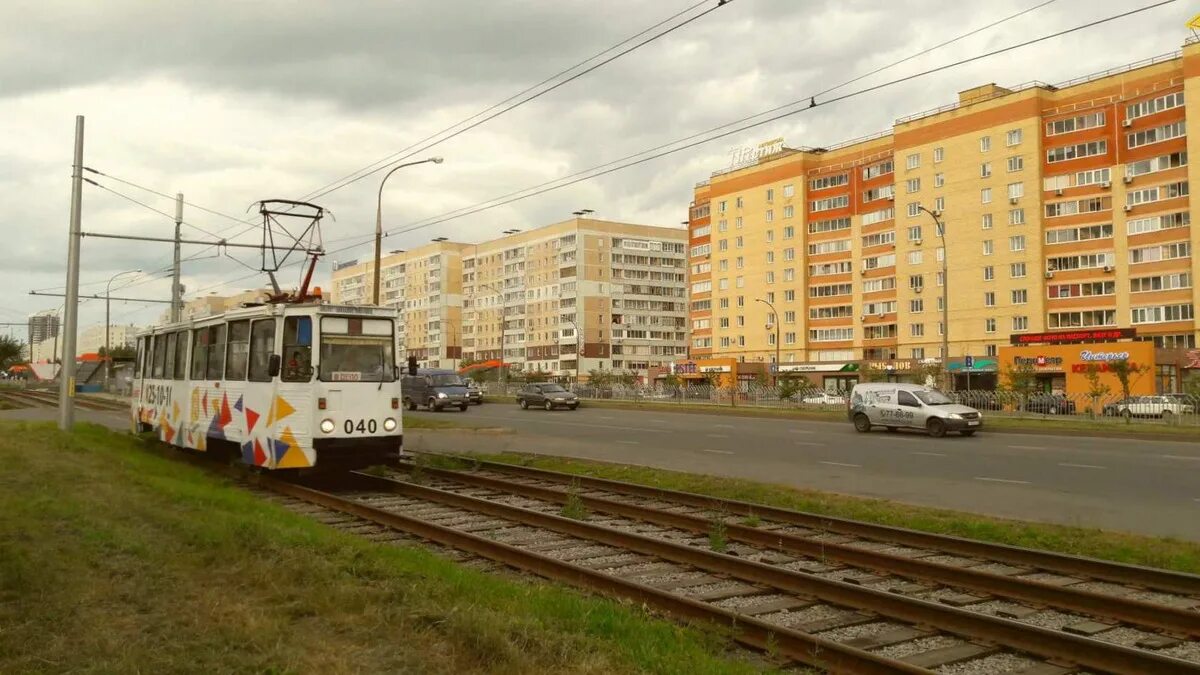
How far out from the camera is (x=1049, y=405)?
123 feet

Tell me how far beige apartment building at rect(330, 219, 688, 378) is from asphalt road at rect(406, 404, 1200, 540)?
277 ft

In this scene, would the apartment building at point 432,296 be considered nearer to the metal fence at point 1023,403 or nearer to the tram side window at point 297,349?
the metal fence at point 1023,403

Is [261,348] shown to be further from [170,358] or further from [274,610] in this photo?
[274,610]

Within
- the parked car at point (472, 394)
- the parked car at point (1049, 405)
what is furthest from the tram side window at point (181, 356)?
the parked car at point (1049, 405)

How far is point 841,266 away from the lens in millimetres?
85250

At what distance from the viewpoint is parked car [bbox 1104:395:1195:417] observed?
107ft

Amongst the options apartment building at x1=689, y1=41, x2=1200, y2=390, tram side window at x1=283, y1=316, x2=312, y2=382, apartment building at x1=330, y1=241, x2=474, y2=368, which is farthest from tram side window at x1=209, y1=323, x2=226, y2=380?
apartment building at x1=330, y1=241, x2=474, y2=368

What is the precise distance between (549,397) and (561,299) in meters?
76.6

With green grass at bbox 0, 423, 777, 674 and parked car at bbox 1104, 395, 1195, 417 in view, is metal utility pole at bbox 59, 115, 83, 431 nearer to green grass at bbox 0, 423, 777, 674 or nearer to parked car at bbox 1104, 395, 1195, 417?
green grass at bbox 0, 423, 777, 674

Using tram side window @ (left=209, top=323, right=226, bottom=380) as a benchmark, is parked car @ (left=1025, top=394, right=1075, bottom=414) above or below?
below

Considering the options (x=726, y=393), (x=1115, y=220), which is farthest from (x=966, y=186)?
(x=726, y=393)

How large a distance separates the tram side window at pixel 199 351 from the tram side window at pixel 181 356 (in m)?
0.61

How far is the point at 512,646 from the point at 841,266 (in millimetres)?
83935

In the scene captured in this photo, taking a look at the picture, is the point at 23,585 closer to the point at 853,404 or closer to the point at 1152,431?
the point at 853,404
